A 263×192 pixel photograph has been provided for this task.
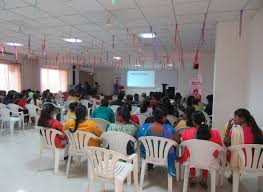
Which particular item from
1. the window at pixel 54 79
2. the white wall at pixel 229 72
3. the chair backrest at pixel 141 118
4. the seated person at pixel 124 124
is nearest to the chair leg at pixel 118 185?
the seated person at pixel 124 124

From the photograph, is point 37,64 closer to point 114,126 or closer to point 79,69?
point 79,69

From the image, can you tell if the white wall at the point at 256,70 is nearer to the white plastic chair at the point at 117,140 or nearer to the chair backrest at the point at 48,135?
the white plastic chair at the point at 117,140

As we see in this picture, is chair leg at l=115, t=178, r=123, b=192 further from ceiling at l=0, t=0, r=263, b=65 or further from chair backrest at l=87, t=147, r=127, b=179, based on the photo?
ceiling at l=0, t=0, r=263, b=65

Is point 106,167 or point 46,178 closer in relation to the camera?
point 106,167

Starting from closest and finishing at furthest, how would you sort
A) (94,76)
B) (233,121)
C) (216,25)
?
(233,121) < (216,25) < (94,76)

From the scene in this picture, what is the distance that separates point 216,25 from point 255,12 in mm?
902

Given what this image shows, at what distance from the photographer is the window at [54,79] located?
1277cm

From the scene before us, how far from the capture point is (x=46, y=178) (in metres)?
3.33

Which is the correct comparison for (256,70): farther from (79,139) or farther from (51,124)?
(51,124)

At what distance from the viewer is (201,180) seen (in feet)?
10.7

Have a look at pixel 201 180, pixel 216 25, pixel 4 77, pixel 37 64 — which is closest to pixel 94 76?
pixel 37 64

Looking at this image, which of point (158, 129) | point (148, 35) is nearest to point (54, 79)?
point (148, 35)

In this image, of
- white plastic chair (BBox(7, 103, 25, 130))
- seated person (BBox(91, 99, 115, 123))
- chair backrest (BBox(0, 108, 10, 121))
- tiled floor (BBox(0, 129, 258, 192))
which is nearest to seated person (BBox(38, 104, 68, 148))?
tiled floor (BBox(0, 129, 258, 192))

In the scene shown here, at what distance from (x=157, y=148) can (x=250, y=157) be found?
41.9 inches
